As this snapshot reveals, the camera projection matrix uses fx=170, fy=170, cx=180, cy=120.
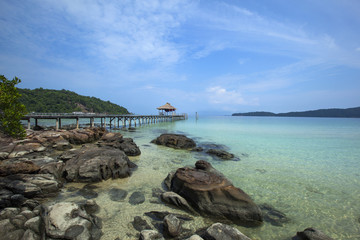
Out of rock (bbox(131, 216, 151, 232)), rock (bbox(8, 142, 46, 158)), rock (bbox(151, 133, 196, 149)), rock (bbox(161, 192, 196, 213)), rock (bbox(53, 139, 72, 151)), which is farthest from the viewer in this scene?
rock (bbox(151, 133, 196, 149))

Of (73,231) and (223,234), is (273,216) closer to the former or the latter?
(223,234)

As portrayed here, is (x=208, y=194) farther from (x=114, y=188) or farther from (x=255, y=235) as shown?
(x=114, y=188)

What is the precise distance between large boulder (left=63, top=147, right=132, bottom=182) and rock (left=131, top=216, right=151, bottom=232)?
3.53 meters

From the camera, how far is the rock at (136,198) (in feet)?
19.3

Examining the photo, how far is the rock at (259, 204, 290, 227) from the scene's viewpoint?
16.7ft

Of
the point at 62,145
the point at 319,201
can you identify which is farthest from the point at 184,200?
the point at 62,145

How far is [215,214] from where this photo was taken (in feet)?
16.7

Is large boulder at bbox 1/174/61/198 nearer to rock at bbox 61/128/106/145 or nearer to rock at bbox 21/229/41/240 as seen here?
rock at bbox 21/229/41/240

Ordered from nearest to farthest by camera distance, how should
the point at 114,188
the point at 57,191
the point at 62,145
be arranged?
1. the point at 57,191
2. the point at 114,188
3. the point at 62,145

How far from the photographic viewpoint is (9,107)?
9.19 m

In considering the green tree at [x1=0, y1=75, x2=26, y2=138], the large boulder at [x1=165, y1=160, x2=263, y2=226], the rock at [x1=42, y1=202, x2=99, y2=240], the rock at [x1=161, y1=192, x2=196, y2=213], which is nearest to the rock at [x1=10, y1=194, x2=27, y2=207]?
the rock at [x1=42, y1=202, x2=99, y2=240]

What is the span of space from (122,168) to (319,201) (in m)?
8.42

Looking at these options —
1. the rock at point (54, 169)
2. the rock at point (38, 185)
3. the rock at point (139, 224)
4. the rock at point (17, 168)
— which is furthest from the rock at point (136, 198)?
the rock at point (17, 168)

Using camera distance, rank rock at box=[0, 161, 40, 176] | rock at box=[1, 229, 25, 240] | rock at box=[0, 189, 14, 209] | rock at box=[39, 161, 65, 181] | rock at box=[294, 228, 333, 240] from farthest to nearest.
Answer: rock at box=[39, 161, 65, 181], rock at box=[0, 161, 40, 176], rock at box=[0, 189, 14, 209], rock at box=[294, 228, 333, 240], rock at box=[1, 229, 25, 240]
